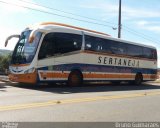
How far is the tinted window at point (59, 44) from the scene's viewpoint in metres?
20.5

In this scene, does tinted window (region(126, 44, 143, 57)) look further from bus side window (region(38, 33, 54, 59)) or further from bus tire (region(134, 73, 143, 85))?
bus side window (region(38, 33, 54, 59))

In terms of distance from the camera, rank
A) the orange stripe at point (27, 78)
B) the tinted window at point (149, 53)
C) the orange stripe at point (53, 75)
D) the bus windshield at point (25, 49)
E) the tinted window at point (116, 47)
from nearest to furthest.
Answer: the orange stripe at point (27, 78)
the bus windshield at point (25, 49)
the orange stripe at point (53, 75)
the tinted window at point (116, 47)
the tinted window at point (149, 53)

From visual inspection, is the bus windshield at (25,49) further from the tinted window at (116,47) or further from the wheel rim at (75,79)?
the tinted window at (116,47)

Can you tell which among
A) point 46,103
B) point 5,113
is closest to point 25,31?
point 46,103

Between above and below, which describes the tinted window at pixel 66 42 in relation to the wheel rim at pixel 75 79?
above

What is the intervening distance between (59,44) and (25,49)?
6.05ft

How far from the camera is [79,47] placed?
23.0m

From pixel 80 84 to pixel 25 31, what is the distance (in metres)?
4.54

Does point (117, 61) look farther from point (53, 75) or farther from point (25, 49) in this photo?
point (25, 49)

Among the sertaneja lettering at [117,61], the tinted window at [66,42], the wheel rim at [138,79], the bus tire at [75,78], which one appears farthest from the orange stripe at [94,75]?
the tinted window at [66,42]

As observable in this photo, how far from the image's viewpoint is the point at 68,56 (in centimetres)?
2208

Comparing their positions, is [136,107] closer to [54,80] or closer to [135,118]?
[135,118]

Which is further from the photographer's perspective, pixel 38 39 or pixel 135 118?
pixel 38 39

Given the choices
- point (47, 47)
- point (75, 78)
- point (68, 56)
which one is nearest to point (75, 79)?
point (75, 78)
